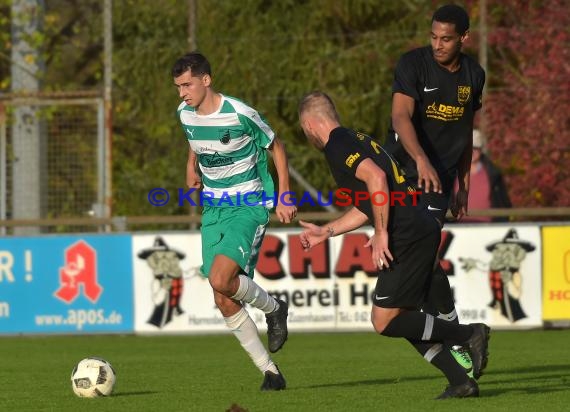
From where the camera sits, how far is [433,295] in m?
9.05

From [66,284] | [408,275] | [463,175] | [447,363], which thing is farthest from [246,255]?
[66,284]

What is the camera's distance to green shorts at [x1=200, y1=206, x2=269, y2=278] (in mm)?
9117

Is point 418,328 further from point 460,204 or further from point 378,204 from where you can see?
point 460,204

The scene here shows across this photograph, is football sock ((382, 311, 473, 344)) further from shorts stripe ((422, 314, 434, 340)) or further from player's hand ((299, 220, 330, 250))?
player's hand ((299, 220, 330, 250))

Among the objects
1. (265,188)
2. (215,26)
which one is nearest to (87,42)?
(215,26)

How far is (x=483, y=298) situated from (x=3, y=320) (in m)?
5.13

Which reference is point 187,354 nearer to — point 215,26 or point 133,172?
point 133,172

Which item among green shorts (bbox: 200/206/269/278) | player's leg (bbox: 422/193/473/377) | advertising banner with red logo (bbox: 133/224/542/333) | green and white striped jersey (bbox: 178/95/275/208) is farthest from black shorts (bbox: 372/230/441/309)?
advertising banner with red logo (bbox: 133/224/542/333)

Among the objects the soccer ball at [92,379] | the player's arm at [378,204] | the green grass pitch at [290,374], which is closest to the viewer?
the player's arm at [378,204]

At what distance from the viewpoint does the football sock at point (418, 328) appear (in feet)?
26.2

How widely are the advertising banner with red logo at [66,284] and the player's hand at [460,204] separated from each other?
250 inches

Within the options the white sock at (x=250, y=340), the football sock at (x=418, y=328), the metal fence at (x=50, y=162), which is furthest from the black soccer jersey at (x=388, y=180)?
the metal fence at (x=50, y=162)

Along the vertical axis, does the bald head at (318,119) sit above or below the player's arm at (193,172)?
above

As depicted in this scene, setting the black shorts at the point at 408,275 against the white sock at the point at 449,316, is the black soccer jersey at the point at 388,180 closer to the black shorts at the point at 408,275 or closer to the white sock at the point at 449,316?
the black shorts at the point at 408,275
